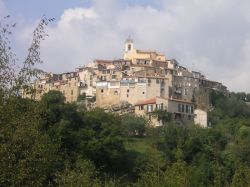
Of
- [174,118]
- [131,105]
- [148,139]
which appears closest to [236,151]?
[148,139]

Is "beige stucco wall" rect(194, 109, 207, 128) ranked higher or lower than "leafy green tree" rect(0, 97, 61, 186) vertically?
higher

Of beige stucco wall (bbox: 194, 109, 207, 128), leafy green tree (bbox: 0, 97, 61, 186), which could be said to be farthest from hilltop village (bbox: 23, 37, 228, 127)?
leafy green tree (bbox: 0, 97, 61, 186)

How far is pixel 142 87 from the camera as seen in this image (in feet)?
298

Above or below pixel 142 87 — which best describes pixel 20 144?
below

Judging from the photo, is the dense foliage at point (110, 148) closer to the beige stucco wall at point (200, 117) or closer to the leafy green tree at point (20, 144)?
the leafy green tree at point (20, 144)

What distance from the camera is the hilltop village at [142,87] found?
8456 cm

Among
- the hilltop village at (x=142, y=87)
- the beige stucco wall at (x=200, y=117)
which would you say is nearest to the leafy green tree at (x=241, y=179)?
the hilltop village at (x=142, y=87)

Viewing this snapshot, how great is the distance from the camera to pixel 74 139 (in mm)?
52344

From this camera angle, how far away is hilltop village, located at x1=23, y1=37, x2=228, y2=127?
84.6 m

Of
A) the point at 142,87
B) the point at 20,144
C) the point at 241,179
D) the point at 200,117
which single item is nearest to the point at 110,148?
the point at 241,179

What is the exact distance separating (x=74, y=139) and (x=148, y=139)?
19237mm

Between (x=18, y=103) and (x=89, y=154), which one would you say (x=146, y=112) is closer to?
(x=89, y=154)

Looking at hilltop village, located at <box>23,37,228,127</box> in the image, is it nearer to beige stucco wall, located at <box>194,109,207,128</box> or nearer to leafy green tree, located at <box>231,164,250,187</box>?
beige stucco wall, located at <box>194,109,207,128</box>

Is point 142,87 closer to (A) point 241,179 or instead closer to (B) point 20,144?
(A) point 241,179
